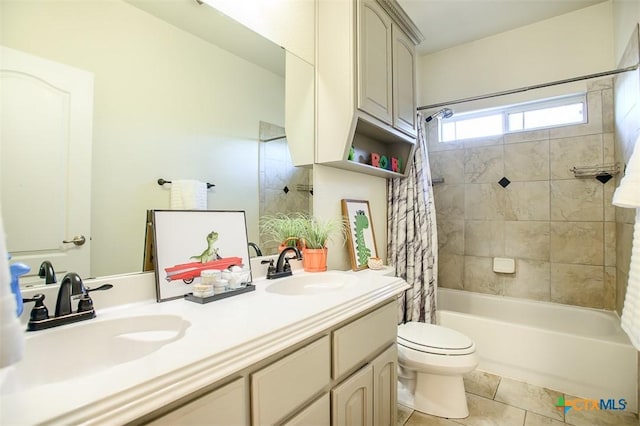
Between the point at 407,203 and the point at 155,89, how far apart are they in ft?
5.98

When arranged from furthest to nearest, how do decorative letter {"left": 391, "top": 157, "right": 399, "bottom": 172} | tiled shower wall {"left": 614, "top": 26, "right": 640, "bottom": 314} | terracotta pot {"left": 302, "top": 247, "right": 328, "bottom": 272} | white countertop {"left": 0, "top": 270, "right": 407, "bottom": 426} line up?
decorative letter {"left": 391, "top": 157, "right": 399, "bottom": 172}, tiled shower wall {"left": 614, "top": 26, "right": 640, "bottom": 314}, terracotta pot {"left": 302, "top": 247, "right": 328, "bottom": 272}, white countertop {"left": 0, "top": 270, "right": 407, "bottom": 426}

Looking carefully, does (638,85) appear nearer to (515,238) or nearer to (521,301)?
(515,238)

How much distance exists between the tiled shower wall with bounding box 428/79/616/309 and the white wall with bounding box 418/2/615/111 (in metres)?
0.26

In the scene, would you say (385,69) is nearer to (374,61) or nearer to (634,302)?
(374,61)

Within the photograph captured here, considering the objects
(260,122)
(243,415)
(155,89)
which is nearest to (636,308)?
(243,415)

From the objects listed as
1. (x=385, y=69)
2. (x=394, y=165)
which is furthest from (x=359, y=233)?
(x=385, y=69)

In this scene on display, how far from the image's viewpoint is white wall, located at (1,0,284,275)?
3.08 feet

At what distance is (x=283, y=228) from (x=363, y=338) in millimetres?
697

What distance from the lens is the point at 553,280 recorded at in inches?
99.7

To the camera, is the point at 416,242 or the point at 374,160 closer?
the point at 374,160

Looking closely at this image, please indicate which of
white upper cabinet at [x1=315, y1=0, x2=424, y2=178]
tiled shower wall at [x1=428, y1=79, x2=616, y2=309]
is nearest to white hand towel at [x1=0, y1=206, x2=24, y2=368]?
white upper cabinet at [x1=315, y1=0, x2=424, y2=178]

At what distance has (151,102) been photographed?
3.73 ft

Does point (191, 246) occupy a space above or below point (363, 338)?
above

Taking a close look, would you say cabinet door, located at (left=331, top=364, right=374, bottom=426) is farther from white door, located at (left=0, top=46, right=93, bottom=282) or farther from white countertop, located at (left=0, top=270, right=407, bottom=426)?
white door, located at (left=0, top=46, right=93, bottom=282)
